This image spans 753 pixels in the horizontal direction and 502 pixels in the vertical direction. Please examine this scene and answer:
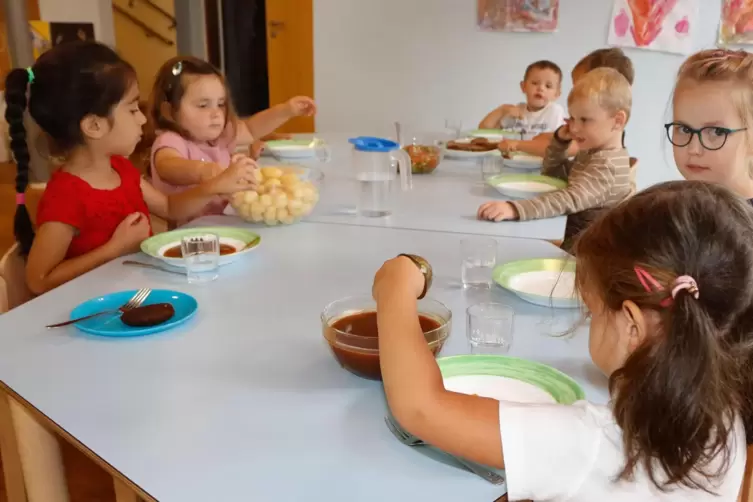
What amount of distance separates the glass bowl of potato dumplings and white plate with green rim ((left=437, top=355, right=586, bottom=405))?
2.91 ft

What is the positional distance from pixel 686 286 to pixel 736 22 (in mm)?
3561

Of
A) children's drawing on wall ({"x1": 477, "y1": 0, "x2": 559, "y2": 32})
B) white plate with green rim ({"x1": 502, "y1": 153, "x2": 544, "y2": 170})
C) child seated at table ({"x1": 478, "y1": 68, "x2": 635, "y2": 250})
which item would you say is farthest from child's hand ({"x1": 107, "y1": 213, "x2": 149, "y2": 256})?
children's drawing on wall ({"x1": 477, "y1": 0, "x2": 559, "y2": 32})

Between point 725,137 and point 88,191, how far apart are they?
1.61 metres

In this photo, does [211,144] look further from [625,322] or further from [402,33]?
[402,33]

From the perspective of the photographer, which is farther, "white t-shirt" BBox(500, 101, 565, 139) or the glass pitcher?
"white t-shirt" BBox(500, 101, 565, 139)

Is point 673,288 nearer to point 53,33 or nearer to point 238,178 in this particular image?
point 238,178

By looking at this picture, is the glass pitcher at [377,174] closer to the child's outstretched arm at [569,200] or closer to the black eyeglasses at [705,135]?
the child's outstretched arm at [569,200]

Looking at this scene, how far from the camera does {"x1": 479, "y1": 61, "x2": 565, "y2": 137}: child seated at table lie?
11.5ft

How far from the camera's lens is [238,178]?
177cm

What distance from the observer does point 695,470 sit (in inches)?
31.2

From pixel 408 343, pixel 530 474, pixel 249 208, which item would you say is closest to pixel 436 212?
pixel 249 208

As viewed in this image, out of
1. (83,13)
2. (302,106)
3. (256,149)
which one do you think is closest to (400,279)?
(256,149)

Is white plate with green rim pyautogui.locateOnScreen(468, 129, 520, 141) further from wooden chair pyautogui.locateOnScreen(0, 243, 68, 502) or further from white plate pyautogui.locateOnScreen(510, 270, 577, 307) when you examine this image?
wooden chair pyautogui.locateOnScreen(0, 243, 68, 502)

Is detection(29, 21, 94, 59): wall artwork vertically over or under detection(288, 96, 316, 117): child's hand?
over
